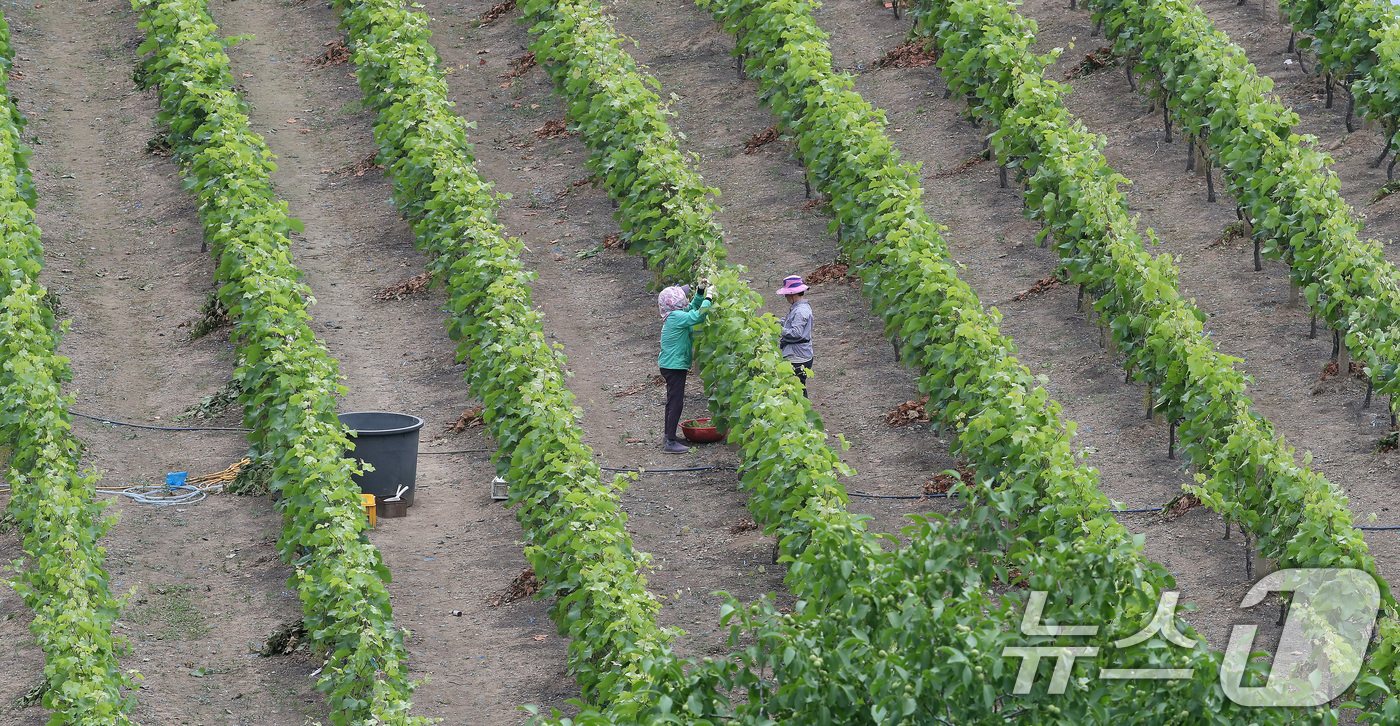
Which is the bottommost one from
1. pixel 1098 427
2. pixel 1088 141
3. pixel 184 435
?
pixel 184 435

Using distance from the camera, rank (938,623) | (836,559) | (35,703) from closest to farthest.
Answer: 1. (938,623)
2. (836,559)
3. (35,703)

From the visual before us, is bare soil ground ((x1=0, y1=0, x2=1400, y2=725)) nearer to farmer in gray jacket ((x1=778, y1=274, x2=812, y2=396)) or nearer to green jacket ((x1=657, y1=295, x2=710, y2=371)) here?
farmer in gray jacket ((x1=778, y1=274, x2=812, y2=396))

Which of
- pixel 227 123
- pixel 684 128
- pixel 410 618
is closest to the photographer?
pixel 410 618

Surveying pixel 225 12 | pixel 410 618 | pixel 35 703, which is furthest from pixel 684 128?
pixel 35 703

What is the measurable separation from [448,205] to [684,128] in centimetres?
504

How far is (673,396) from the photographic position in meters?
14.0

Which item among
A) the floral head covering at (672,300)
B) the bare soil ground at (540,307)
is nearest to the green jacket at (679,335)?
the floral head covering at (672,300)

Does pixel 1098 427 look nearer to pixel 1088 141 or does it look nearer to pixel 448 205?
pixel 1088 141

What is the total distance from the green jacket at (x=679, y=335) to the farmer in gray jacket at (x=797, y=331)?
773mm

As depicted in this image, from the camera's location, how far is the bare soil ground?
1165 cm

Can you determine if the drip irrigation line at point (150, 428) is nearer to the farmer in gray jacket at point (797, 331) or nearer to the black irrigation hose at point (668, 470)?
the black irrigation hose at point (668, 470)

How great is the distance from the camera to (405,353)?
15.7 meters

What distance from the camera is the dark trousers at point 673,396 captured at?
45.6 ft

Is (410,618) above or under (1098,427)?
under
